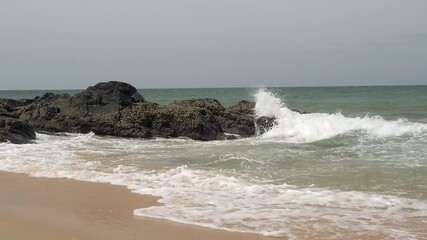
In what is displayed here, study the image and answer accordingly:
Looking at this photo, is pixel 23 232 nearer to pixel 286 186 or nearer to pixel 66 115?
pixel 286 186

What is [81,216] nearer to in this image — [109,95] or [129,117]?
[129,117]

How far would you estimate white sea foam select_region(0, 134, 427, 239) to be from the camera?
18.5 feet

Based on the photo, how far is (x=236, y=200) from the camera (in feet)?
22.3

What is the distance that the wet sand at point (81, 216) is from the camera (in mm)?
5168

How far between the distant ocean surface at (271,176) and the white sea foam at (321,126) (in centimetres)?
13

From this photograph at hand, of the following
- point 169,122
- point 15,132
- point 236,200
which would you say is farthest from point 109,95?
point 236,200

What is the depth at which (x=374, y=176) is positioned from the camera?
8.76 m

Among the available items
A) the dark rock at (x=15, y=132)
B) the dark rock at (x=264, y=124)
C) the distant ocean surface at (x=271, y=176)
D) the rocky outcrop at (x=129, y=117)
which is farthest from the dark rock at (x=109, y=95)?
the dark rock at (x=264, y=124)

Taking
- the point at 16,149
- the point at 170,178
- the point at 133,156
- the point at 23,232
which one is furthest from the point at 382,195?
the point at 16,149

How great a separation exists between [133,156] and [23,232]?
6312mm

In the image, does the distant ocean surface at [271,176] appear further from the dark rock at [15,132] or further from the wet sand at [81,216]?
the dark rock at [15,132]

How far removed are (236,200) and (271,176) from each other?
2.20 metres

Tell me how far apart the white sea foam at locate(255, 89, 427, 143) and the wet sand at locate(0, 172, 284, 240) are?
30.9ft

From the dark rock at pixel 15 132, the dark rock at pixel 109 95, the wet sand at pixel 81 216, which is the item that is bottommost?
the wet sand at pixel 81 216
